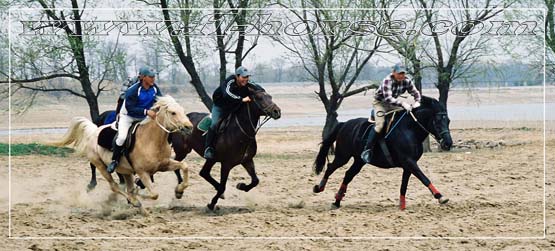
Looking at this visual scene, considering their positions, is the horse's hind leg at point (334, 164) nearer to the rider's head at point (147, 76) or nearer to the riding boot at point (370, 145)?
the riding boot at point (370, 145)

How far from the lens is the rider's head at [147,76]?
9.81 meters

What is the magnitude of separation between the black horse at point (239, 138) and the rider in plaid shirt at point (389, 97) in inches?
56.3

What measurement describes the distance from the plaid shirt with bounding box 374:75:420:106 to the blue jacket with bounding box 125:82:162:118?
273 cm

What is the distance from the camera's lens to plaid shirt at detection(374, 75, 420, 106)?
10.1 m

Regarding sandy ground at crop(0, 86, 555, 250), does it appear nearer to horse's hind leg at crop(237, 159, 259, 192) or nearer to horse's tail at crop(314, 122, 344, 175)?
horse's hind leg at crop(237, 159, 259, 192)

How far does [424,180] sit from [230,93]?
2.61 meters

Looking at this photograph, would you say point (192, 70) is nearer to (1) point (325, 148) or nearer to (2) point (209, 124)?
(2) point (209, 124)

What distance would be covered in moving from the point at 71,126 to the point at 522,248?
584 centimetres

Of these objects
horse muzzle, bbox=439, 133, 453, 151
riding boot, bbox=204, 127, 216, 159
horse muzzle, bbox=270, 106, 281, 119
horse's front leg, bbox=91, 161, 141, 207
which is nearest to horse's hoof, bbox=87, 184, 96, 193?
horse's front leg, bbox=91, 161, 141, 207

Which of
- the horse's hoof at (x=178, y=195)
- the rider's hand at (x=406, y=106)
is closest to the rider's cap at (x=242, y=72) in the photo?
the horse's hoof at (x=178, y=195)

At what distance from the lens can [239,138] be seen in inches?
400

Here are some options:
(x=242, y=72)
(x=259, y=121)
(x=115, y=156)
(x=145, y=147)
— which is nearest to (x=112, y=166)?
(x=115, y=156)

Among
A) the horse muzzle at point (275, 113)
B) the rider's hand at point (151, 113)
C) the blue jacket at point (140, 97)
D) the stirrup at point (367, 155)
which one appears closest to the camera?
the horse muzzle at point (275, 113)

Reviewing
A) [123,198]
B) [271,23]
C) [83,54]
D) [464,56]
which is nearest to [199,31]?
[271,23]
